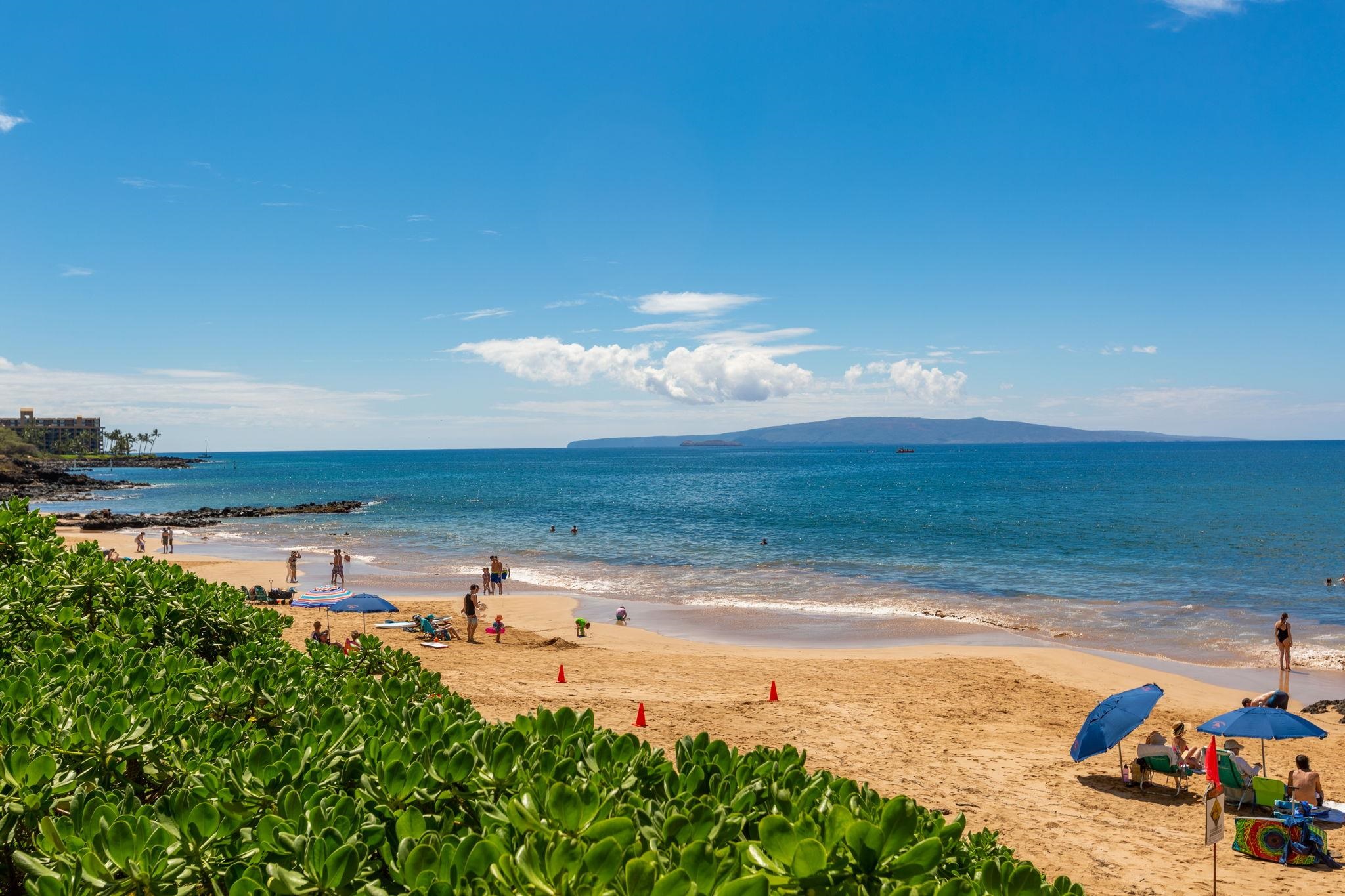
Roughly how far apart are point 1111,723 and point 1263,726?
2.23 metres

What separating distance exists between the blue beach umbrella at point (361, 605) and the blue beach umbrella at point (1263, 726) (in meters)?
18.9

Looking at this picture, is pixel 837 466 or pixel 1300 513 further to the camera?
pixel 837 466

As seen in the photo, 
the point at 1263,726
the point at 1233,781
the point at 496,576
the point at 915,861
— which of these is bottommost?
the point at 496,576

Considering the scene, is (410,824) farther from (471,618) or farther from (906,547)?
(906,547)

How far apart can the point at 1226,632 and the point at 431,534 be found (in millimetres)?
43984

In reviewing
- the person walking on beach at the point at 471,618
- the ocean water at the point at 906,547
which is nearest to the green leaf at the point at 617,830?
the person walking on beach at the point at 471,618

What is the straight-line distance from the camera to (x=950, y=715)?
15.3 meters

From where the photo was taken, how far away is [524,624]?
24797 millimetres

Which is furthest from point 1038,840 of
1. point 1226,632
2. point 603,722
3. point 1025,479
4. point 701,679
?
point 1025,479

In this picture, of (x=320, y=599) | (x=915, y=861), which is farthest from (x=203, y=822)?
(x=320, y=599)

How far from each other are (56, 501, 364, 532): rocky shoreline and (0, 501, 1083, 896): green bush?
5748 centimetres

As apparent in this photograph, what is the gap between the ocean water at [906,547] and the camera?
90.1 ft

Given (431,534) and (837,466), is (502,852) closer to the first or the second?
(431,534)

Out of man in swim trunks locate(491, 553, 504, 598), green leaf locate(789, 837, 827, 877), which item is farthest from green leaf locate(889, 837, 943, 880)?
man in swim trunks locate(491, 553, 504, 598)
